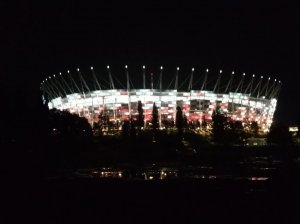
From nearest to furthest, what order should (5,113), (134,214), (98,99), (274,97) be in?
(134,214) < (5,113) < (98,99) < (274,97)

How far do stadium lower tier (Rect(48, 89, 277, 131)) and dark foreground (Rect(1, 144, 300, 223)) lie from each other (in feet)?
169

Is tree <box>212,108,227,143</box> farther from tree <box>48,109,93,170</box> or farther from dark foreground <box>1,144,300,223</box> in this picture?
dark foreground <box>1,144,300,223</box>

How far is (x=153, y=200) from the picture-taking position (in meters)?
13.9

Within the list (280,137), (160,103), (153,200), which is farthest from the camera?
(160,103)

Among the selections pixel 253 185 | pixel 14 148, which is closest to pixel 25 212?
pixel 253 185

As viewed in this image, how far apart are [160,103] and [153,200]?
56.9m

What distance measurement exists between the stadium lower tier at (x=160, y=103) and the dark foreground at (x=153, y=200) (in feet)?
169

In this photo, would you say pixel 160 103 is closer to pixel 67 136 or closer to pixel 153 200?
pixel 67 136

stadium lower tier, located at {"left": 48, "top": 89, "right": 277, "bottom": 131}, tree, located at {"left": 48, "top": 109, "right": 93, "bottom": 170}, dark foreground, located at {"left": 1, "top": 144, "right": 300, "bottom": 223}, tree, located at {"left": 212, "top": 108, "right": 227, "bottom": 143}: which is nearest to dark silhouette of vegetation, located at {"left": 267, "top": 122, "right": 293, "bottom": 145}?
tree, located at {"left": 212, "top": 108, "right": 227, "bottom": 143}

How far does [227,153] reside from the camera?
40.7m

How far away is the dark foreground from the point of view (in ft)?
37.6

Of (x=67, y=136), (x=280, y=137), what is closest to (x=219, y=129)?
Result: (x=280, y=137)

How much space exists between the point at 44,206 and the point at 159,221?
3438mm

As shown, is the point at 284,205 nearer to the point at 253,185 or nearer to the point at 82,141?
the point at 253,185
